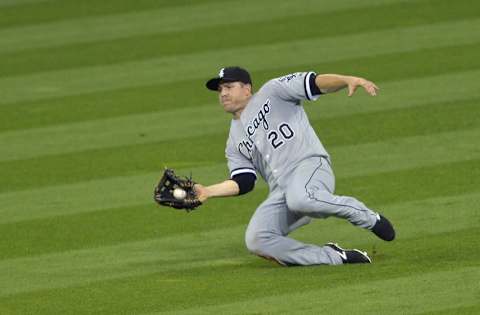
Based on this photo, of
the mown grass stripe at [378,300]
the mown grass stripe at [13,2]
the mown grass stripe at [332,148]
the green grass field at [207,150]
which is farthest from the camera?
the mown grass stripe at [13,2]

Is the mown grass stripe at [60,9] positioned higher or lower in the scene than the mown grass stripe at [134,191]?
higher

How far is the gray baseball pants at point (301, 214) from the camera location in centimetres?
790

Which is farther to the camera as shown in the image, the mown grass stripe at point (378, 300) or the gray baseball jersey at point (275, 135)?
the gray baseball jersey at point (275, 135)

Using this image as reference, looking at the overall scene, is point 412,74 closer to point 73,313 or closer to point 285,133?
point 285,133

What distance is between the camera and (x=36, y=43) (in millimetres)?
13461

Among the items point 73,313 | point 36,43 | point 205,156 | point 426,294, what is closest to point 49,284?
point 73,313

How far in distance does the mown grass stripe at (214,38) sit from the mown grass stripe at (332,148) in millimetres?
1938

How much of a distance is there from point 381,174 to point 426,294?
2.95m

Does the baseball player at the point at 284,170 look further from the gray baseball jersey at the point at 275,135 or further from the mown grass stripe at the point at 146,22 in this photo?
the mown grass stripe at the point at 146,22

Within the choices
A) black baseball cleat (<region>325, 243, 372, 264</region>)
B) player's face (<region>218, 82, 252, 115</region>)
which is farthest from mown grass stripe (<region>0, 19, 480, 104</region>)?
black baseball cleat (<region>325, 243, 372, 264</region>)

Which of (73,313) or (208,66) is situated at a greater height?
(208,66)

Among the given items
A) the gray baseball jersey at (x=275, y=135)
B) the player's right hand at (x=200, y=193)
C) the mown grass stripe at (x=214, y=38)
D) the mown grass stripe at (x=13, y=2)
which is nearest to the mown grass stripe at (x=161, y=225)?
the gray baseball jersey at (x=275, y=135)

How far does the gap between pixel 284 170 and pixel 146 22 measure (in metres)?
6.00

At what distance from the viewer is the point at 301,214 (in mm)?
8156
